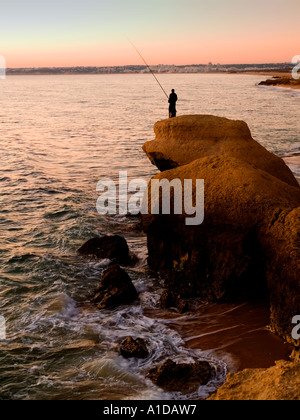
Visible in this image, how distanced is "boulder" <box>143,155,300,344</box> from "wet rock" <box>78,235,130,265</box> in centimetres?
155

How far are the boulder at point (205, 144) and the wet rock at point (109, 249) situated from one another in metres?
2.49

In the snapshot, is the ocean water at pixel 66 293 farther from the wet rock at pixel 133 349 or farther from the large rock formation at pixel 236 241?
the large rock formation at pixel 236 241

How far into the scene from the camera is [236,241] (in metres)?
7.93

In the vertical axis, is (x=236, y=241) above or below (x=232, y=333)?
above

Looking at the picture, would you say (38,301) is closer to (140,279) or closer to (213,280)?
(140,279)

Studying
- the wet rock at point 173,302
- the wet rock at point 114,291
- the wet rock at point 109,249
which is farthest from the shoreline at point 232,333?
the wet rock at point 109,249

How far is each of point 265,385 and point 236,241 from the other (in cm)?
351

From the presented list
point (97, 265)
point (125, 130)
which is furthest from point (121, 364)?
point (125, 130)

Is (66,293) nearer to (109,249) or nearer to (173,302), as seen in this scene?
(109,249)

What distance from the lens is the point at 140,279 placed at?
387 inches

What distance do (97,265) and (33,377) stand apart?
4.15 meters

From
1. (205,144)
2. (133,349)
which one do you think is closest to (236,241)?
(133,349)

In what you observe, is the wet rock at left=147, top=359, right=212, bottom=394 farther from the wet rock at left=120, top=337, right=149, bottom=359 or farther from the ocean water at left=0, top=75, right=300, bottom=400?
the wet rock at left=120, top=337, right=149, bottom=359

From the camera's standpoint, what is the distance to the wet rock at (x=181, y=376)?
6.10 m
